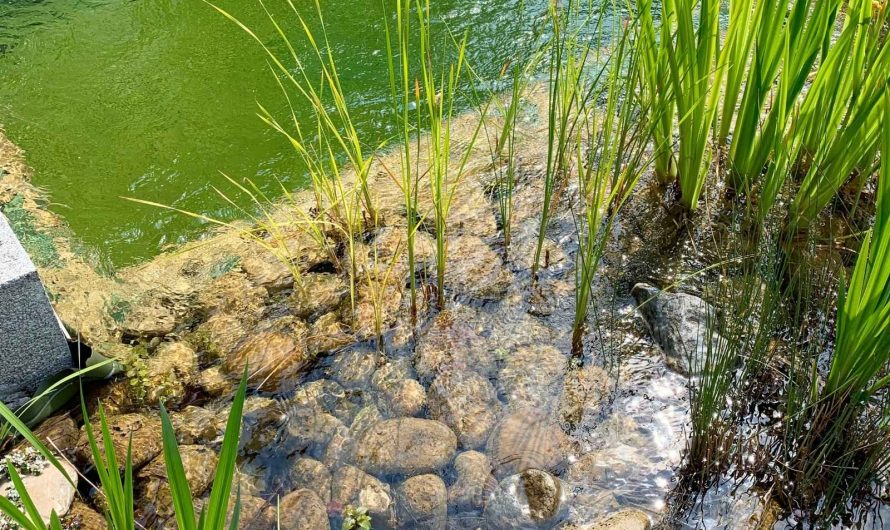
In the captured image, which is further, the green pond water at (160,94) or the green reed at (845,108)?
the green pond water at (160,94)

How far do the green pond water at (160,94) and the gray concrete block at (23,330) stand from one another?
0.68m

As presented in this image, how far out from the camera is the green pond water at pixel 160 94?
10.4 ft

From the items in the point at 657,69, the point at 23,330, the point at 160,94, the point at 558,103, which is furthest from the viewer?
the point at 160,94

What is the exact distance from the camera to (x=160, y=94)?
12.6ft

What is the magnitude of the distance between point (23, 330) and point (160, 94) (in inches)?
82.5

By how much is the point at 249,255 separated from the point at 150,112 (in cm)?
145

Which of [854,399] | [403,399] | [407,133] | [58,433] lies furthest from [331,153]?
[854,399]

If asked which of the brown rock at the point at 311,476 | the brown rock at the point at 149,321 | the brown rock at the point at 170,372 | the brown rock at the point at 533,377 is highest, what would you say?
the brown rock at the point at 149,321

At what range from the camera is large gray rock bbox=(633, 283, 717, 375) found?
2146mm

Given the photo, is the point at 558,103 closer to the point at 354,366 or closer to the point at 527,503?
the point at 354,366

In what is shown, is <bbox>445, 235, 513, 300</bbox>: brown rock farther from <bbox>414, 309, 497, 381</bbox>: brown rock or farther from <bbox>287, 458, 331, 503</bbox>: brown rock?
<bbox>287, 458, 331, 503</bbox>: brown rock

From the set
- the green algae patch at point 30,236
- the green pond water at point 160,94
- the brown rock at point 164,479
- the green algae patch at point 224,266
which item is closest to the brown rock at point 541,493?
the brown rock at point 164,479

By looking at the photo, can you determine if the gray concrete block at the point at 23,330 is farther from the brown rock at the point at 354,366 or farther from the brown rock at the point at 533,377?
the brown rock at the point at 533,377

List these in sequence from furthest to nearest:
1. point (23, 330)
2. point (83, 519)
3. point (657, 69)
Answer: point (657, 69)
point (23, 330)
point (83, 519)
